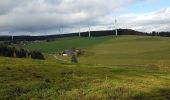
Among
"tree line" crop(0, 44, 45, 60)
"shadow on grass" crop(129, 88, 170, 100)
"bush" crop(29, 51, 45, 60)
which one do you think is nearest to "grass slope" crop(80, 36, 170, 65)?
"bush" crop(29, 51, 45, 60)

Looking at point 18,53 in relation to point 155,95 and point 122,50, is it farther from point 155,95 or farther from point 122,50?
point 155,95

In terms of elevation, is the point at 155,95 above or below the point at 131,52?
above

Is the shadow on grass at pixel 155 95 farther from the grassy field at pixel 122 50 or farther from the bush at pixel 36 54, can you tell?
the bush at pixel 36 54

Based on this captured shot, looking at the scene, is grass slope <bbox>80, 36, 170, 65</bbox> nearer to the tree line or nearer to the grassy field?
the grassy field

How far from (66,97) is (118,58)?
111232mm

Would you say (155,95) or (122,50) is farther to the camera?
(122,50)

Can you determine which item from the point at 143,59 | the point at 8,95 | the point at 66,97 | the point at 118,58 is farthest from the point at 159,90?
the point at 118,58

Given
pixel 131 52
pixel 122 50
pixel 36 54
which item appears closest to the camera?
pixel 36 54

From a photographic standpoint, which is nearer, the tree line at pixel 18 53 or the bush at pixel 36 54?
the tree line at pixel 18 53

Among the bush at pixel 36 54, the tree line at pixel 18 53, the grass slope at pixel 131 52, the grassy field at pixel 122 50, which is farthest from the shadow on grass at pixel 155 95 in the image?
the bush at pixel 36 54

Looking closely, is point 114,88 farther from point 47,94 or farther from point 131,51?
point 131,51

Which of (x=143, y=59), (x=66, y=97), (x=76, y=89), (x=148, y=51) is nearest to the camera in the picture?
(x=66, y=97)

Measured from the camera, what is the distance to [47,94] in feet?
86.0

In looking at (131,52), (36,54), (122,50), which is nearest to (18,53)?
(36,54)
